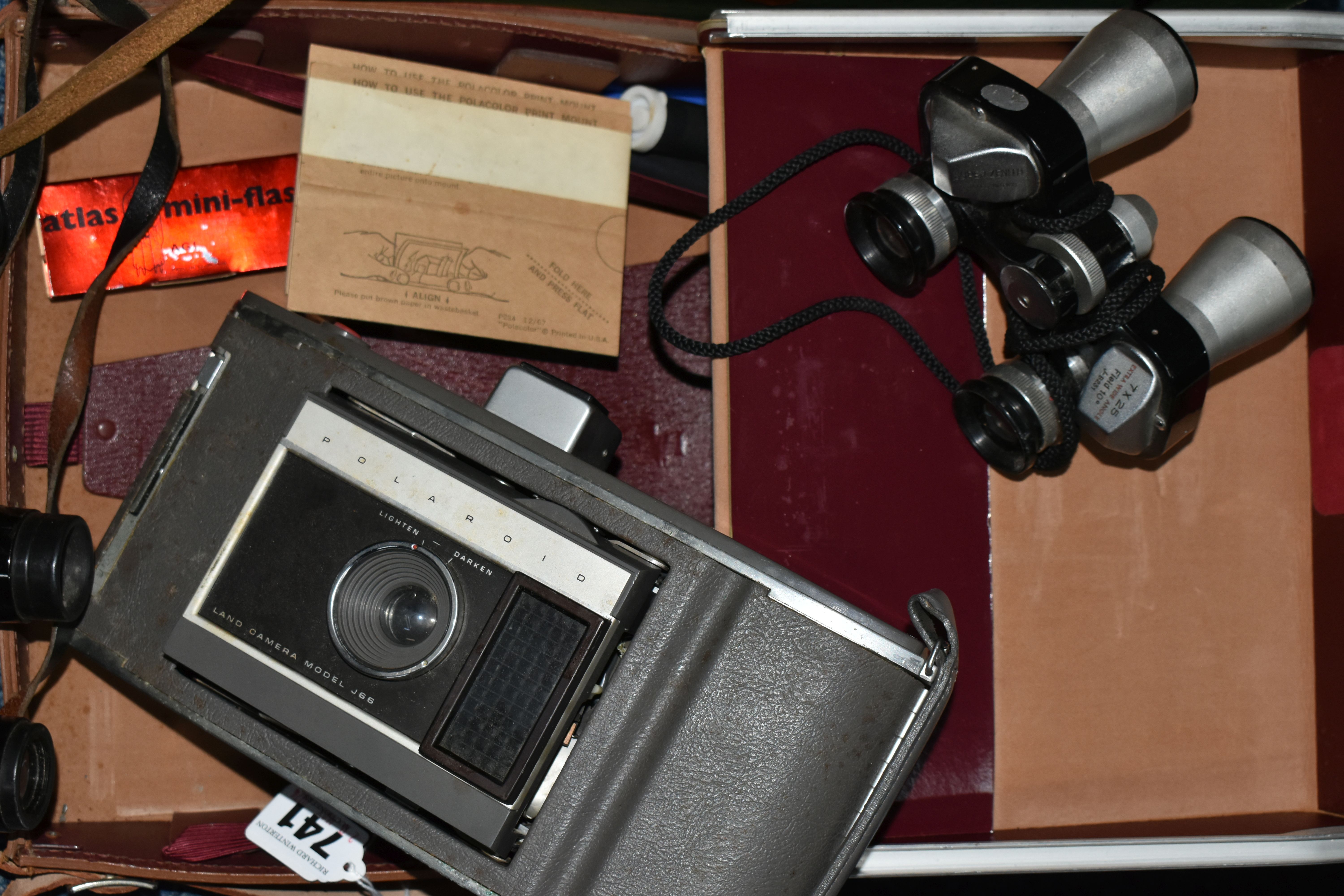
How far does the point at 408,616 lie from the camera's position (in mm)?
684

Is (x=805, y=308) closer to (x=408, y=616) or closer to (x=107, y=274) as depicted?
(x=408, y=616)

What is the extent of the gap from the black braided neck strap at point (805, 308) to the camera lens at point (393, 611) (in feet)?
1.02

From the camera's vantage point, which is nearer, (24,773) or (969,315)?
(24,773)

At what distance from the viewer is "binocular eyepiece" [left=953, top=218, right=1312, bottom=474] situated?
30.6 inches

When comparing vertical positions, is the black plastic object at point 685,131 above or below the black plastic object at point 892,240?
above

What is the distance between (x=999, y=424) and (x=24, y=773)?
830mm

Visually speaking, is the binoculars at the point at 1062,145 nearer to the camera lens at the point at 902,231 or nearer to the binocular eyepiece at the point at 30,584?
the camera lens at the point at 902,231

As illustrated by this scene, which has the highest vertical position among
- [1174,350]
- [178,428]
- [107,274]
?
[1174,350]

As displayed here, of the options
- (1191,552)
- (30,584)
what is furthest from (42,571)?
(1191,552)

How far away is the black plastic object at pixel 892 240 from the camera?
84 cm

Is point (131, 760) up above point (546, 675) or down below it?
below

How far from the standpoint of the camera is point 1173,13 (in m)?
0.86

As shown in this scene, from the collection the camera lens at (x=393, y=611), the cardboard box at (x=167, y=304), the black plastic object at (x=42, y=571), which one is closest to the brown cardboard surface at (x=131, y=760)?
the cardboard box at (x=167, y=304)

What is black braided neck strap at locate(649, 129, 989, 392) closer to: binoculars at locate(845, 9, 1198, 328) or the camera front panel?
binoculars at locate(845, 9, 1198, 328)
